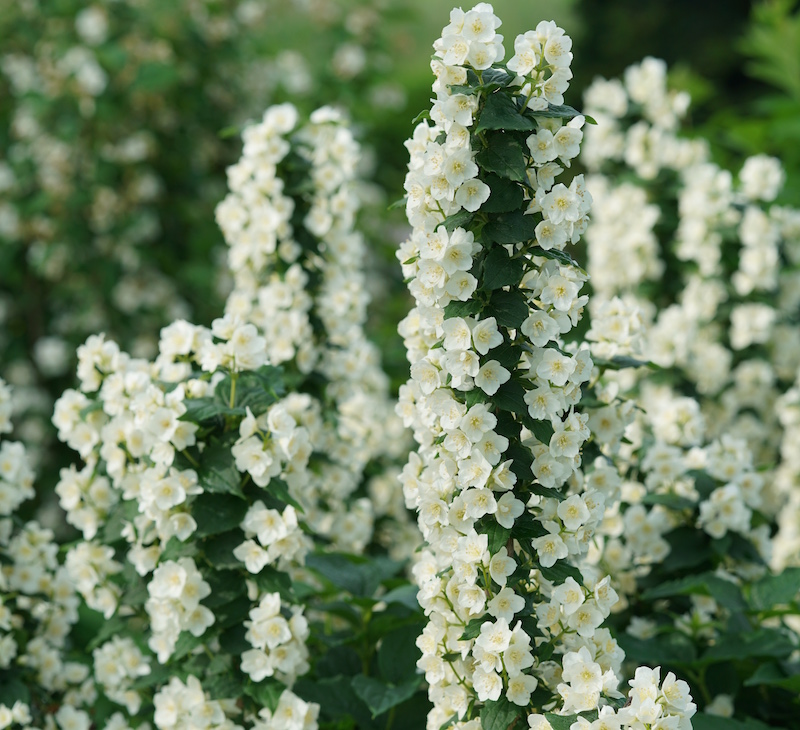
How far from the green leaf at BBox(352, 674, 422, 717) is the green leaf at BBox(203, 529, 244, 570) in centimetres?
36

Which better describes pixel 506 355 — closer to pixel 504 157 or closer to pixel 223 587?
pixel 504 157

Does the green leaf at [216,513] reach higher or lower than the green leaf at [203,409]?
lower

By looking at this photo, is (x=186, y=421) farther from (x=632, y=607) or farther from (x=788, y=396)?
(x=788, y=396)

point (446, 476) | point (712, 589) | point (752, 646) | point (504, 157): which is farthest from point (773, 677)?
point (504, 157)

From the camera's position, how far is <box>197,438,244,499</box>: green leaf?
2.02 metres

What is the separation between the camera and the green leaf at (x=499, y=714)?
1721mm

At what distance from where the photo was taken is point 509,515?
1733 millimetres

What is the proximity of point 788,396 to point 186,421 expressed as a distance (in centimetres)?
203

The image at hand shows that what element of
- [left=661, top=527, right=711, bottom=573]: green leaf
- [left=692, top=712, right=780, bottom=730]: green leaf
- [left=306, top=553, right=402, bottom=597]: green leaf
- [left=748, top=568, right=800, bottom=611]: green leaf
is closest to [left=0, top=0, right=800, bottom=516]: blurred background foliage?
[left=306, top=553, right=402, bottom=597]: green leaf

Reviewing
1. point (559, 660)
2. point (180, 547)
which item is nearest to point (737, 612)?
point (559, 660)

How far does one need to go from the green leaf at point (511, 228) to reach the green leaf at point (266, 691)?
1.02 m

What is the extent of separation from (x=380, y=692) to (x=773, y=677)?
2.83ft

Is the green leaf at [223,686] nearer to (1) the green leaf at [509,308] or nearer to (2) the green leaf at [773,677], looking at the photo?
(1) the green leaf at [509,308]

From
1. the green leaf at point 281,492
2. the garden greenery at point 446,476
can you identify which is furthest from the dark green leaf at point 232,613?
the green leaf at point 281,492
